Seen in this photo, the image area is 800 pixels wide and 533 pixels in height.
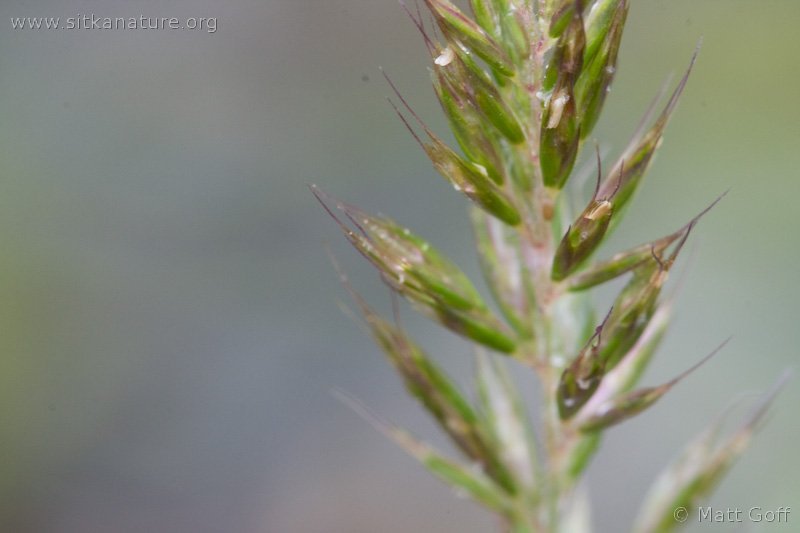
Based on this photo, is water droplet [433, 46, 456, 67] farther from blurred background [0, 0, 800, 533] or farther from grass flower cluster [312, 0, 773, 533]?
blurred background [0, 0, 800, 533]

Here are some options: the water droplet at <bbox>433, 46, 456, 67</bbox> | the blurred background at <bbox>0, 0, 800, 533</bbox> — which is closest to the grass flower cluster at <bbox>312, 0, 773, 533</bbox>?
the water droplet at <bbox>433, 46, 456, 67</bbox>

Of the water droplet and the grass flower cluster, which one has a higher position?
the water droplet

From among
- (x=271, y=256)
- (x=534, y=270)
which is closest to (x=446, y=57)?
(x=534, y=270)

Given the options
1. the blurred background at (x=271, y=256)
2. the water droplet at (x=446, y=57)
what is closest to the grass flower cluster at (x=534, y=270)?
the water droplet at (x=446, y=57)

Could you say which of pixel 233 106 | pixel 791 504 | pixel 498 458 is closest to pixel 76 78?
pixel 233 106

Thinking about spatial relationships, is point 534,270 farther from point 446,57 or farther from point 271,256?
point 271,256

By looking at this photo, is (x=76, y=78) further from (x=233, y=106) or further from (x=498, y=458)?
(x=498, y=458)
